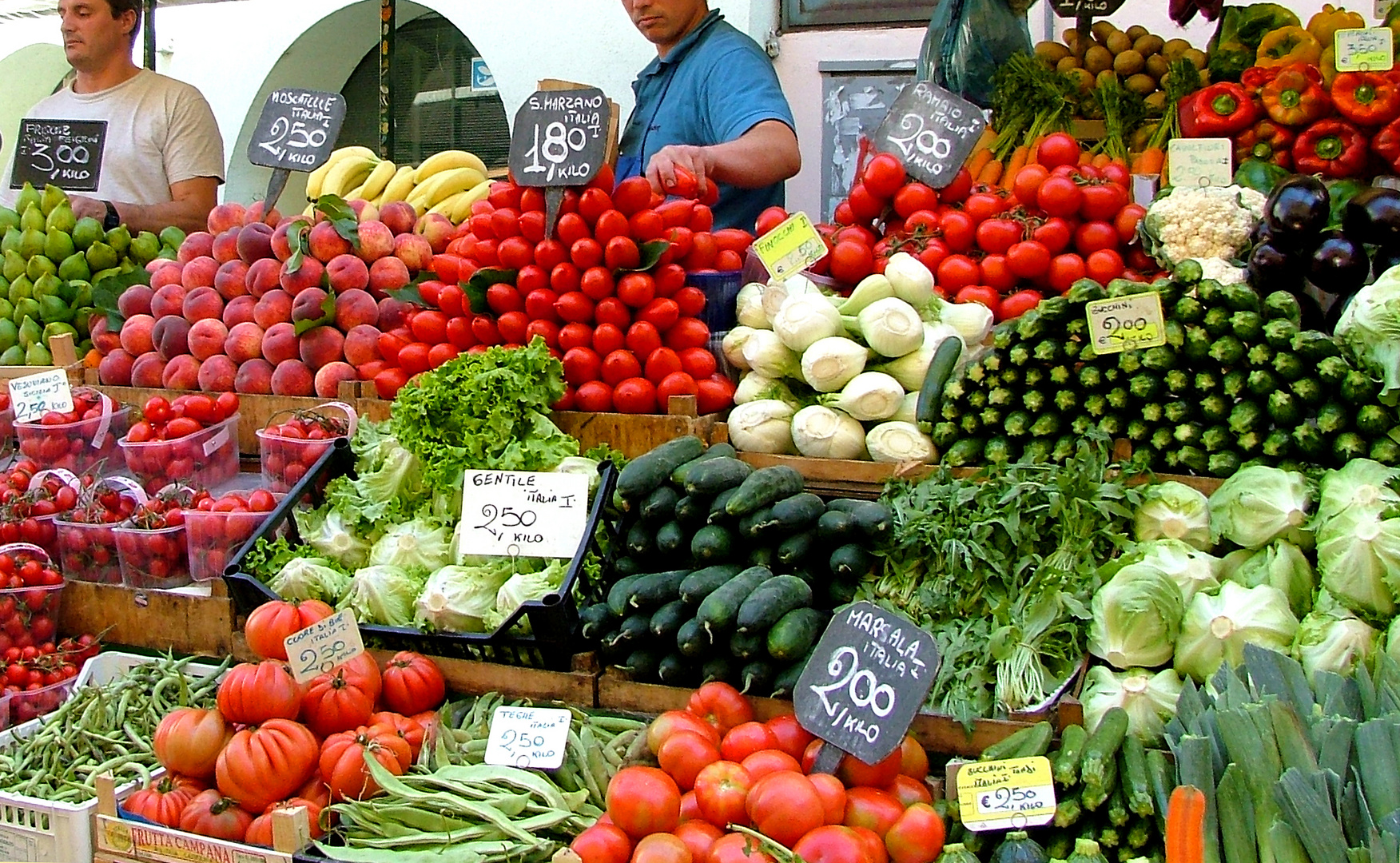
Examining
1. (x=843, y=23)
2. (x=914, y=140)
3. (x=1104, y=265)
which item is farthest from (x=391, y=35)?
(x=1104, y=265)

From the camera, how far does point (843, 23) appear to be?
665cm

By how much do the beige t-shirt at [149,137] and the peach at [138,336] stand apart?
169cm

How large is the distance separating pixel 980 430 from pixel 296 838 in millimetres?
1794

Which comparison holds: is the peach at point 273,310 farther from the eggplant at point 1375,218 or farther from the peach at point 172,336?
the eggplant at point 1375,218

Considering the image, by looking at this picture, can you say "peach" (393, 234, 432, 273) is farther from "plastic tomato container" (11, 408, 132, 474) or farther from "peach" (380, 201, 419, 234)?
"plastic tomato container" (11, 408, 132, 474)

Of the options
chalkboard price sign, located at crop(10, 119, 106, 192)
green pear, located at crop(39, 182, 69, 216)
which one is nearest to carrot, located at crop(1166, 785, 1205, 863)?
green pear, located at crop(39, 182, 69, 216)

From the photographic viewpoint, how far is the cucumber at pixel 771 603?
2.33m

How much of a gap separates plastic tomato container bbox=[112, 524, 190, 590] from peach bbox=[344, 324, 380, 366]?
0.72 metres

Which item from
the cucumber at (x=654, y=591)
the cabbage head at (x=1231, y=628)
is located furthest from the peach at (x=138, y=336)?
the cabbage head at (x=1231, y=628)

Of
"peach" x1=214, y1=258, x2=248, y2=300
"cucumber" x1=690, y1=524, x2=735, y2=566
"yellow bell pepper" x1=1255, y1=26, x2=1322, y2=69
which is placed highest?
"yellow bell pepper" x1=1255, y1=26, x2=1322, y2=69

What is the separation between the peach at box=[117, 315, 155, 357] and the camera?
3877mm

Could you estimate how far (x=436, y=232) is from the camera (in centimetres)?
400

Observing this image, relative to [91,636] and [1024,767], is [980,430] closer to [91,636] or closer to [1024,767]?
[1024,767]

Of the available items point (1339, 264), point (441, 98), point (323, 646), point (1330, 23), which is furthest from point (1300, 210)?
point (441, 98)
